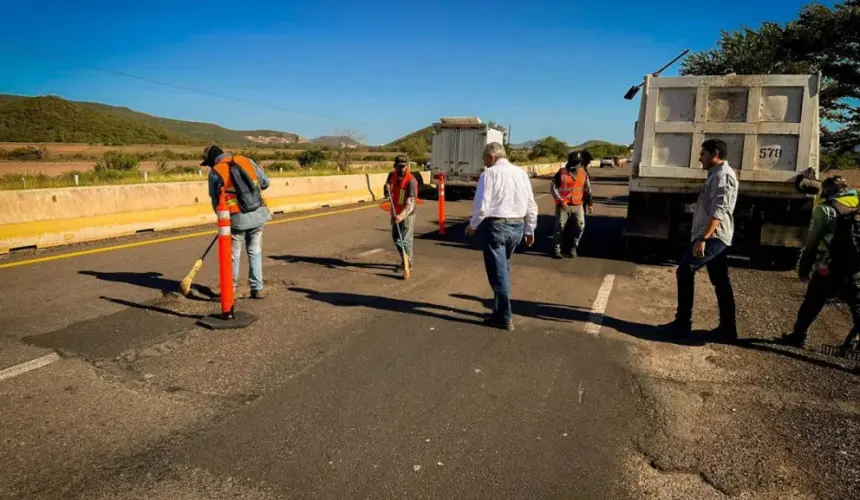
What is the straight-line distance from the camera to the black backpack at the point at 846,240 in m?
4.84

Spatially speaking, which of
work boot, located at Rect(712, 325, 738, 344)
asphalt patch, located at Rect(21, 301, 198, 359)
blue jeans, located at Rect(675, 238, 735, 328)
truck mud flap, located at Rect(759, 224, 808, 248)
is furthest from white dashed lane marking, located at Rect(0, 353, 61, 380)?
truck mud flap, located at Rect(759, 224, 808, 248)

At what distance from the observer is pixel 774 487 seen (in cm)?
301

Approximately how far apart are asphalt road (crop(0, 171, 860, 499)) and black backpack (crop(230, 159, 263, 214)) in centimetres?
110

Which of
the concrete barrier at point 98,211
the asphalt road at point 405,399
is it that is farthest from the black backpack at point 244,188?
the concrete barrier at point 98,211

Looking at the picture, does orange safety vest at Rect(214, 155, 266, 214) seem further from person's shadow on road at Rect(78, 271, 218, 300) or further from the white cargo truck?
the white cargo truck

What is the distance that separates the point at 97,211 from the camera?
1080 centimetres

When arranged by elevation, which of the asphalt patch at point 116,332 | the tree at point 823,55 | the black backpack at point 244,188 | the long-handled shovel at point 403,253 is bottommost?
the asphalt patch at point 116,332

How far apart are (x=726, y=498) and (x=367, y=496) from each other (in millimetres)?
1868

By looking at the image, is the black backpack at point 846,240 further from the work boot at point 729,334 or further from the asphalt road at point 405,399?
the work boot at point 729,334

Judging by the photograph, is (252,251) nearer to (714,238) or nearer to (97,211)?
(714,238)

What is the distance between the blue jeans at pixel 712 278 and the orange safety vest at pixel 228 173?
4.66 m

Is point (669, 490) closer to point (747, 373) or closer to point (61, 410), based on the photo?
point (747, 373)

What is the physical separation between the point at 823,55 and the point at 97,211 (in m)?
23.9

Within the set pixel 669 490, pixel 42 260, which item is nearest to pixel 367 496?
pixel 669 490
